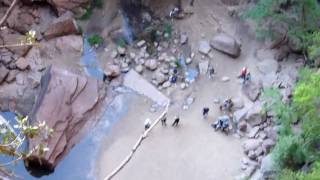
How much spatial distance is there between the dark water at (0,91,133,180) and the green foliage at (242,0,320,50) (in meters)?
5.17

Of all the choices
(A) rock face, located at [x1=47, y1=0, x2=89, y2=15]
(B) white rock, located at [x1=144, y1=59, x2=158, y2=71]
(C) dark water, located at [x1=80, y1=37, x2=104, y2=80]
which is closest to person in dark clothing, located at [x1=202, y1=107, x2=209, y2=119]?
(B) white rock, located at [x1=144, y1=59, x2=158, y2=71]

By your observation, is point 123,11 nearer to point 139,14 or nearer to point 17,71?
point 139,14

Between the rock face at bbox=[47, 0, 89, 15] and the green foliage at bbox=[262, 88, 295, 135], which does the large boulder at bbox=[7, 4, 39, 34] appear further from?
the green foliage at bbox=[262, 88, 295, 135]

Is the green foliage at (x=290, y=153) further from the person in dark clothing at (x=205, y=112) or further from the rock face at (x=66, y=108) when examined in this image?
the rock face at (x=66, y=108)

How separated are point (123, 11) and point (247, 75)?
202 inches

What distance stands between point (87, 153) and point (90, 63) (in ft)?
11.5

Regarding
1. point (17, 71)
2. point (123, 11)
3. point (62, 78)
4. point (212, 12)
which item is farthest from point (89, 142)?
point (212, 12)

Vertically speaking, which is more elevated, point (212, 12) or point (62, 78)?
point (212, 12)

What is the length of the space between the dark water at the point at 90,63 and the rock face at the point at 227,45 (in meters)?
4.02

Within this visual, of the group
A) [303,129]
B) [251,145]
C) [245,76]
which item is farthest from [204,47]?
[303,129]

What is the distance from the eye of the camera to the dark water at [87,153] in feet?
56.0

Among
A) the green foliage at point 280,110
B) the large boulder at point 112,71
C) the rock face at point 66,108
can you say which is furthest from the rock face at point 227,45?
the rock face at point 66,108

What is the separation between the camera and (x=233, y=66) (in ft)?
62.8

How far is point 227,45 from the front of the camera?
19.1m
